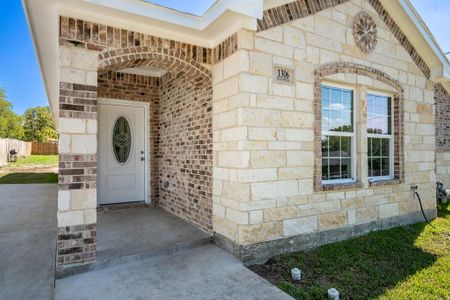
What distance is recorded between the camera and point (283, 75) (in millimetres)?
3959

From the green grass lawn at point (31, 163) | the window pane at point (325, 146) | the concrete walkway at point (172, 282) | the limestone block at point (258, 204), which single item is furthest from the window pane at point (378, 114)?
the green grass lawn at point (31, 163)

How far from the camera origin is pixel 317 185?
166 inches

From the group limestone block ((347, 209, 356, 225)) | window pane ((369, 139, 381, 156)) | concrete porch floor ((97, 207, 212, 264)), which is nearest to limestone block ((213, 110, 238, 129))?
concrete porch floor ((97, 207, 212, 264))

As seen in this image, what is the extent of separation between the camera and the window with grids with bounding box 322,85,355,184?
458 centimetres

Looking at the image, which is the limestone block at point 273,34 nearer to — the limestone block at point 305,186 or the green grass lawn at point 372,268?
the limestone block at point 305,186

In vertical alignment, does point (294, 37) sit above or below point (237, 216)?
above

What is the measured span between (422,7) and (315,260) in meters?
6.32

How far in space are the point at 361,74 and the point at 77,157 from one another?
464 centimetres

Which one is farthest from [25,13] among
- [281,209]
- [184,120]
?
[281,209]

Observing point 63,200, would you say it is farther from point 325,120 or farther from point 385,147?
point 385,147

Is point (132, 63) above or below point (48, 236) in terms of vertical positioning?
above

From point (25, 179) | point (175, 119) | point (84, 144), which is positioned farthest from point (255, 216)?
point (25, 179)

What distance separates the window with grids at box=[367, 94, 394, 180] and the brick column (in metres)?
4.64

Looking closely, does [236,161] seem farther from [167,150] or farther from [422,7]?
[422,7]
